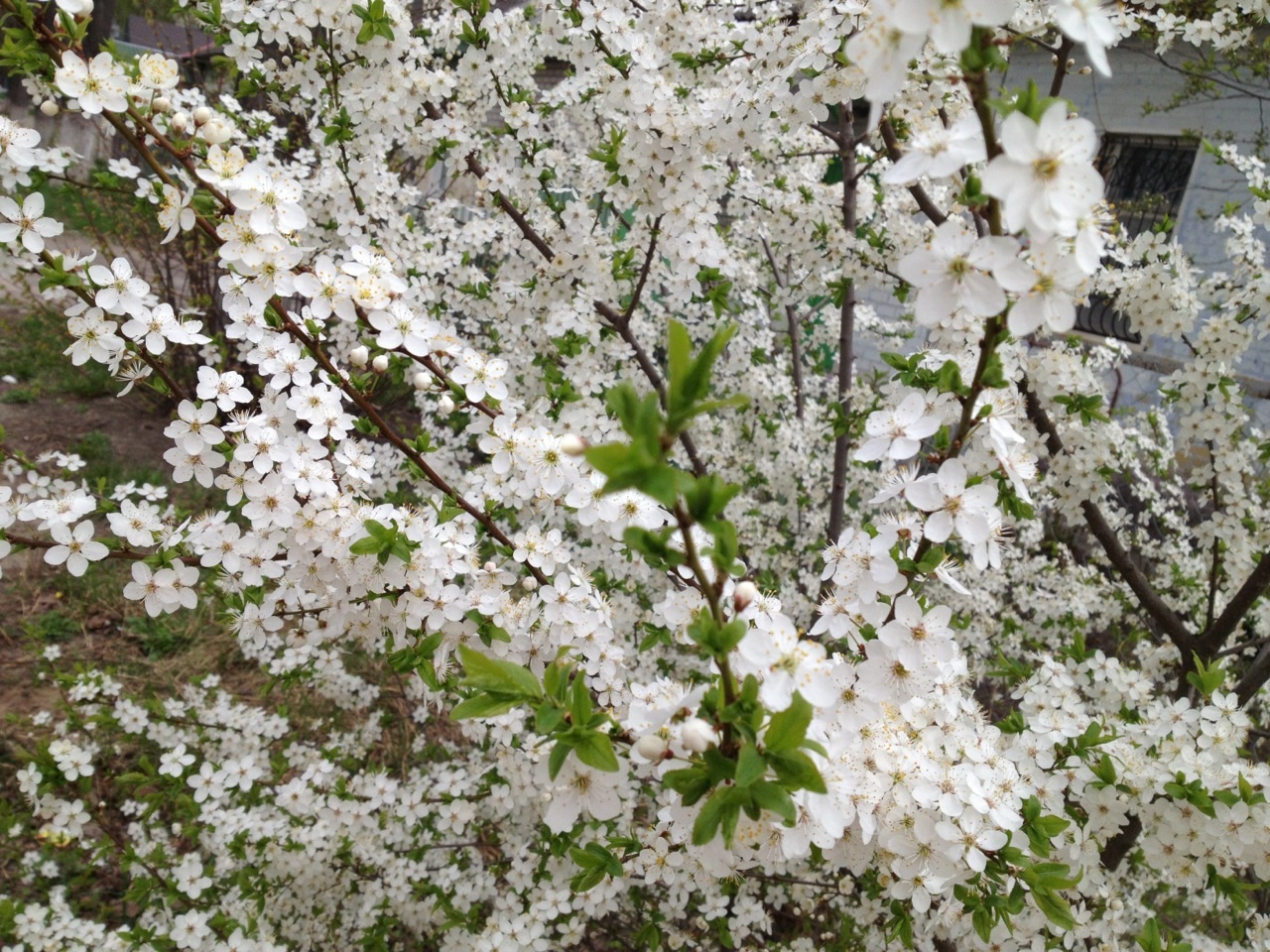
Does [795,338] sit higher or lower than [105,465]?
higher

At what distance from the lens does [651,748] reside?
1063 mm

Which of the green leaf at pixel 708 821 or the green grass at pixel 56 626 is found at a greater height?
the green leaf at pixel 708 821

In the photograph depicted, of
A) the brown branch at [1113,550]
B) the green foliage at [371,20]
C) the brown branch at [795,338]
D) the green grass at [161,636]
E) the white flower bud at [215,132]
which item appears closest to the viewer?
the white flower bud at [215,132]

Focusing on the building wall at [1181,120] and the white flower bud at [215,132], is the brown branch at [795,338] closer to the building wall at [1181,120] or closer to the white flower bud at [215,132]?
the building wall at [1181,120]

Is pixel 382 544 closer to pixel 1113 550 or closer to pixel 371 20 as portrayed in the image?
pixel 371 20

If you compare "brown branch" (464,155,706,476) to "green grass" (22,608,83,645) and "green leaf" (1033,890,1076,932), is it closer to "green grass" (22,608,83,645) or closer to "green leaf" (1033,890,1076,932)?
"green leaf" (1033,890,1076,932)

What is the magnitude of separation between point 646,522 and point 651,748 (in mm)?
659

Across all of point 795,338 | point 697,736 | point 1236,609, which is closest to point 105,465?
point 795,338

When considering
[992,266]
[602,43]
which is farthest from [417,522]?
[602,43]

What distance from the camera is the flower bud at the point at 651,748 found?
1.06 metres

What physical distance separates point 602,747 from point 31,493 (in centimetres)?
193

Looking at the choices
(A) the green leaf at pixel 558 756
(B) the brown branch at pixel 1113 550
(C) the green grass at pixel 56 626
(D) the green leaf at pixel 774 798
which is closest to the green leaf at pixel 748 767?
(D) the green leaf at pixel 774 798

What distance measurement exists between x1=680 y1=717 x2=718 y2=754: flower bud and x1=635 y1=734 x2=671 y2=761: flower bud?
4cm

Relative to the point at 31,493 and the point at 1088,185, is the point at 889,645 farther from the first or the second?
the point at 31,493
